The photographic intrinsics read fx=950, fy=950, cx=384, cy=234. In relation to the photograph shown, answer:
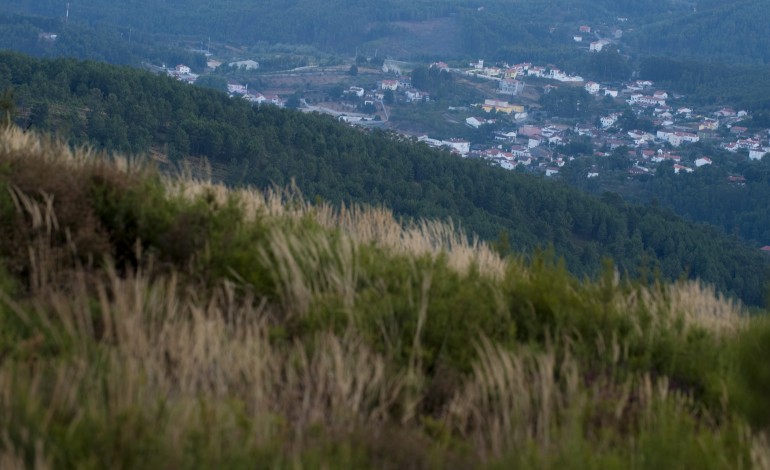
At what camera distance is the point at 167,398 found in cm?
312

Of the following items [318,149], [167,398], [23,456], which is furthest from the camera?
[318,149]

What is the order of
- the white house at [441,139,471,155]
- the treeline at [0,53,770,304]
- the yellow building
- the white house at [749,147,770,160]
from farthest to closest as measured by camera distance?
1. the yellow building
2. the white house at [749,147,770,160]
3. the white house at [441,139,471,155]
4. the treeline at [0,53,770,304]

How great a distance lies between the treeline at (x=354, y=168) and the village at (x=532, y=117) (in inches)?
682

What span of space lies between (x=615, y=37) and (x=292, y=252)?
101 m

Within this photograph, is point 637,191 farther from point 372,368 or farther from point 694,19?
point 694,19

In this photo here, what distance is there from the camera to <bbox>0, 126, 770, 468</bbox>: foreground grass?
296 centimetres

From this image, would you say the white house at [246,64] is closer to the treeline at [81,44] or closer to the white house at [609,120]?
the treeline at [81,44]

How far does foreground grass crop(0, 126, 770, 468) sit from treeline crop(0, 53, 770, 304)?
19.1 m

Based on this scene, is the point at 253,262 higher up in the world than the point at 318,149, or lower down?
higher up

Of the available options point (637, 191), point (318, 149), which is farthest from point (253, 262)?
point (637, 191)

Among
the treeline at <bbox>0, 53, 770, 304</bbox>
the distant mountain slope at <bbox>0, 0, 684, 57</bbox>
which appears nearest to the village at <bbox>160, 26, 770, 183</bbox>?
the distant mountain slope at <bbox>0, 0, 684, 57</bbox>

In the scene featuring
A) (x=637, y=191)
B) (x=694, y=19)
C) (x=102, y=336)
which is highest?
(x=694, y=19)

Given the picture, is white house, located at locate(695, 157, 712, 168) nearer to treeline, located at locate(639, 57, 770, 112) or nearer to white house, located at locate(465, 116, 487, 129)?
treeline, located at locate(639, 57, 770, 112)

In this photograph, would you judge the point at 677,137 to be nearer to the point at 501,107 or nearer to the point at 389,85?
the point at 501,107
